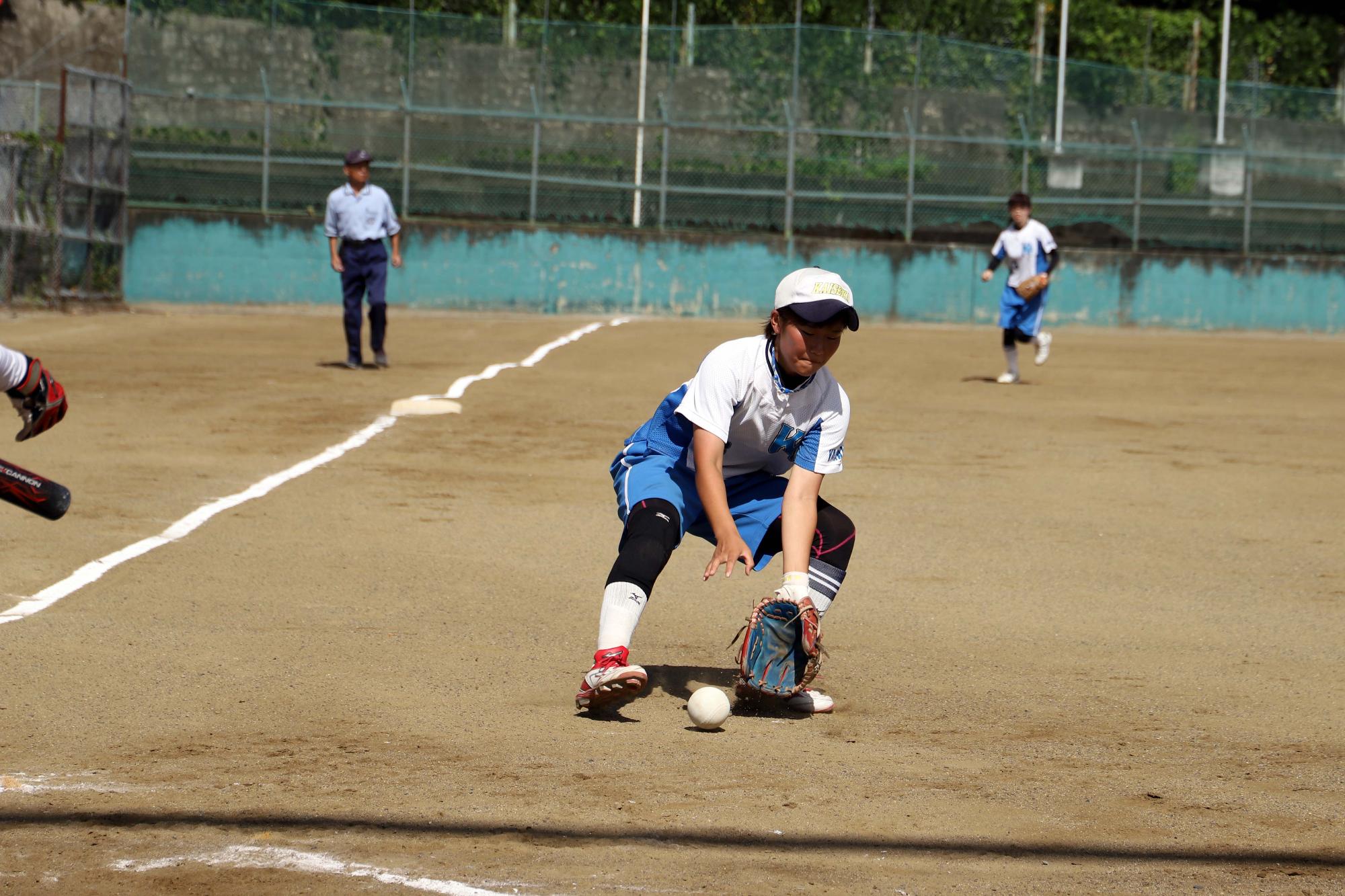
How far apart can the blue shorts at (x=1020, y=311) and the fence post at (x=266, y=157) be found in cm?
1364

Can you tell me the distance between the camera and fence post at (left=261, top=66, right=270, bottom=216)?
26.3 meters

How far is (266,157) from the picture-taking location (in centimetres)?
2623

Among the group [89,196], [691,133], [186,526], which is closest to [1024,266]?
[186,526]

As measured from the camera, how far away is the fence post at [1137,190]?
28.5 meters

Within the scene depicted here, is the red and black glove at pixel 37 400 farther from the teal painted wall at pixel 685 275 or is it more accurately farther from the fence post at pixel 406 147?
the fence post at pixel 406 147

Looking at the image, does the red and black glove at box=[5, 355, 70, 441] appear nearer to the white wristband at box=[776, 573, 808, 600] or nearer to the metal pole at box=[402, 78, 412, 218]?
the white wristband at box=[776, 573, 808, 600]

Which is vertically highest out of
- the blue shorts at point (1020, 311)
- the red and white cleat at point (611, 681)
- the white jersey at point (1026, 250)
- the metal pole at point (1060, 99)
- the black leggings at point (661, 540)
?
the metal pole at point (1060, 99)

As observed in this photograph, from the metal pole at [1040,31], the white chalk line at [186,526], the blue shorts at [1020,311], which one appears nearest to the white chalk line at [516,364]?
the white chalk line at [186,526]

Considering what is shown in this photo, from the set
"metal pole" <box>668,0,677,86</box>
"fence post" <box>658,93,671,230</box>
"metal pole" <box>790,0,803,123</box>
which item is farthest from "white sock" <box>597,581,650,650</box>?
"metal pole" <box>668,0,677,86</box>

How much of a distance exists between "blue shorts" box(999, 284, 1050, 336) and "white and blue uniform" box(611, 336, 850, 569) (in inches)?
467

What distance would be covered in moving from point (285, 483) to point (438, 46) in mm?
19233

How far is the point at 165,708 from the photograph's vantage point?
520cm

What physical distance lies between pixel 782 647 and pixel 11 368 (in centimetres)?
268

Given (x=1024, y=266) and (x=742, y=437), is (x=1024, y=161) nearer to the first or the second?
(x=1024, y=266)
